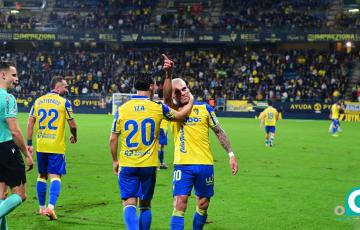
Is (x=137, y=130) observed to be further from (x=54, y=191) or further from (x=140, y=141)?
(x=54, y=191)

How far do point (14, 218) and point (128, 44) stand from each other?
160 ft

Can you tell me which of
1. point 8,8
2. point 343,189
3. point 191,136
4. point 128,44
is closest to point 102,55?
point 128,44

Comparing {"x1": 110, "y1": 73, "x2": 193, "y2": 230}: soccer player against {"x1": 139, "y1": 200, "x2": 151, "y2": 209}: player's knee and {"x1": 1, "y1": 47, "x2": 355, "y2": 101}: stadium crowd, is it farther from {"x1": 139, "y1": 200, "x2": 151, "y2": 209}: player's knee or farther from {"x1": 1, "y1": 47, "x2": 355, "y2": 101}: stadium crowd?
{"x1": 1, "y1": 47, "x2": 355, "y2": 101}: stadium crowd

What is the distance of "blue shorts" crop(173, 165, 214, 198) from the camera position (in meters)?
7.39

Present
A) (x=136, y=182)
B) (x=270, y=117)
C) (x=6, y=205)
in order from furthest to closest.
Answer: (x=270, y=117) → (x=136, y=182) → (x=6, y=205)

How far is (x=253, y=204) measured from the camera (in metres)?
10.8

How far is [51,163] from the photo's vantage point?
377 inches

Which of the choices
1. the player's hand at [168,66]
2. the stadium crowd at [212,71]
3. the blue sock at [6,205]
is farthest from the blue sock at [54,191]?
the stadium crowd at [212,71]

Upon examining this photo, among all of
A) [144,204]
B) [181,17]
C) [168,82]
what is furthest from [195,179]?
[181,17]

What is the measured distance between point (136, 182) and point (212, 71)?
45070 mm

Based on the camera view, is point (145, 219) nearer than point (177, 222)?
No

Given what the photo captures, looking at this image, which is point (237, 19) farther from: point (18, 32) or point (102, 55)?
point (18, 32)

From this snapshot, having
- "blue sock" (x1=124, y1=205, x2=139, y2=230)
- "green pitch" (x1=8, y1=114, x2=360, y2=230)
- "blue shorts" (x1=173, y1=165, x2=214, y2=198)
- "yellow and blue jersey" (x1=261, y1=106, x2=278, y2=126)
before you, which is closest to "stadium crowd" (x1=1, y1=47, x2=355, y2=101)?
"yellow and blue jersey" (x1=261, y1=106, x2=278, y2=126)

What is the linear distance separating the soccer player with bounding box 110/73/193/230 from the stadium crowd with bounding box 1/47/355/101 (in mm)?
37487
